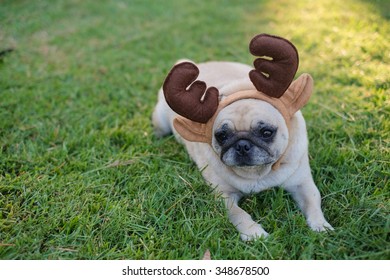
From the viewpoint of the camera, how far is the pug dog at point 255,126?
2354 millimetres

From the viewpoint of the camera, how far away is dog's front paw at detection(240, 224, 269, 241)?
2314 mm

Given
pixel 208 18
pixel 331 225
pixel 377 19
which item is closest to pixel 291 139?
pixel 331 225

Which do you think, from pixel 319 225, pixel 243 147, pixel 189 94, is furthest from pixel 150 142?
pixel 319 225

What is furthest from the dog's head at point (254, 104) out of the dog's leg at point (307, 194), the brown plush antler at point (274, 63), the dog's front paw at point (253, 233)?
the dog's front paw at point (253, 233)

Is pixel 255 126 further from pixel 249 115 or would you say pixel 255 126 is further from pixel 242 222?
pixel 242 222

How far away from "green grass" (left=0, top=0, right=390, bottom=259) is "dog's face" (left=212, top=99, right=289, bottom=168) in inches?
14.0

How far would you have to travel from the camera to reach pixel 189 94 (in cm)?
243

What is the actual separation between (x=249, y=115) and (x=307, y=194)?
660 mm

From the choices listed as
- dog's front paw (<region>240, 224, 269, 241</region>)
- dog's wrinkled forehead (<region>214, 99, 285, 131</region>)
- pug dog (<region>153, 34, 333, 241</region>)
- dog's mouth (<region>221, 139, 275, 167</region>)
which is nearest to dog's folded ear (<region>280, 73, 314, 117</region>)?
pug dog (<region>153, 34, 333, 241</region>)

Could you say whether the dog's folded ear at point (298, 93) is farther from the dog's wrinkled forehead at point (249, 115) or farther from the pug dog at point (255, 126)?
the dog's wrinkled forehead at point (249, 115)

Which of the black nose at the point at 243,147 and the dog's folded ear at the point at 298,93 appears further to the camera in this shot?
the dog's folded ear at the point at 298,93

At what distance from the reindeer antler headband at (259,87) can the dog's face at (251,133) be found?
0.21 ft

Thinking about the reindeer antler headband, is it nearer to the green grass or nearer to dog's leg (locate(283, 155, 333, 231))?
dog's leg (locate(283, 155, 333, 231))

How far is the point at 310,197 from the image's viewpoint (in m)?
2.56
